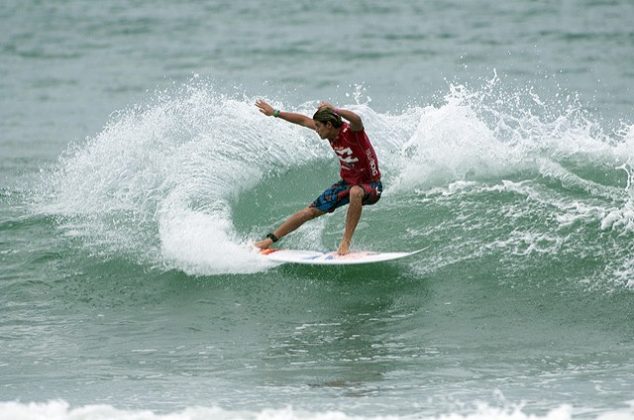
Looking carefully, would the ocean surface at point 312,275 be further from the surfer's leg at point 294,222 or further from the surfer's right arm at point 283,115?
the surfer's right arm at point 283,115

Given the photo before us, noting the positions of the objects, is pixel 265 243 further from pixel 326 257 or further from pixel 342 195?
pixel 342 195

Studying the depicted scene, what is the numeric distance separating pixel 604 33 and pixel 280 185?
52.8 feet

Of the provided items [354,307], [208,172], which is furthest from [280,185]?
[354,307]

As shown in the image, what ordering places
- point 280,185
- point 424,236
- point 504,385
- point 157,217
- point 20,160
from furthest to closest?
point 20,160 → point 280,185 → point 157,217 → point 424,236 → point 504,385

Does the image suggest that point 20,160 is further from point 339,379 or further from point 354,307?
point 339,379

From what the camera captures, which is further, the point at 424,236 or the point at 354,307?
the point at 424,236

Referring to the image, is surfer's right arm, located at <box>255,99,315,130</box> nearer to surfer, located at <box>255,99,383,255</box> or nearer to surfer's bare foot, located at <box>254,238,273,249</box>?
surfer, located at <box>255,99,383,255</box>

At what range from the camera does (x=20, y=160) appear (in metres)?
17.6

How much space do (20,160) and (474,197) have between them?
8.17 metres

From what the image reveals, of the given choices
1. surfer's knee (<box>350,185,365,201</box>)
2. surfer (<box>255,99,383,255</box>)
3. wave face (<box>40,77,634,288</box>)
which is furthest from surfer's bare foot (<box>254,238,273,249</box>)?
surfer's knee (<box>350,185,365,201</box>)

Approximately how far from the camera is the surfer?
10.2m

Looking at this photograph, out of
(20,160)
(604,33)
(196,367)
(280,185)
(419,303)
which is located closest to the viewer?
(196,367)

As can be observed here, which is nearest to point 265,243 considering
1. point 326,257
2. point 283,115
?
point 326,257

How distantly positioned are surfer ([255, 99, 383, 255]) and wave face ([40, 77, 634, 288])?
2.83 ft
